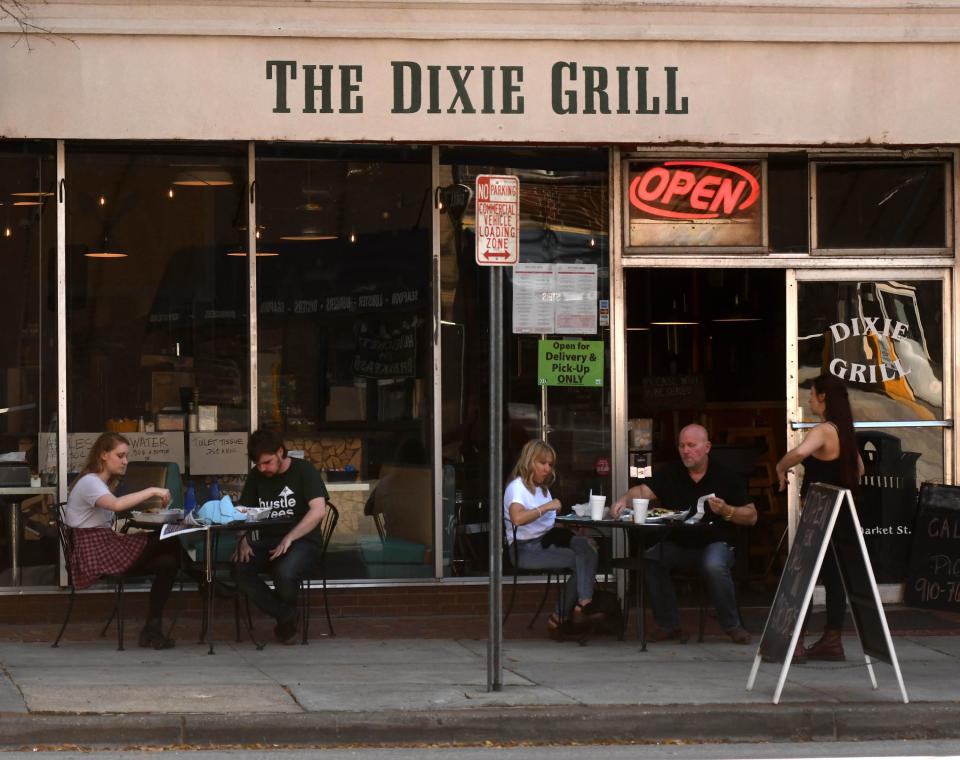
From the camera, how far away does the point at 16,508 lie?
439 inches

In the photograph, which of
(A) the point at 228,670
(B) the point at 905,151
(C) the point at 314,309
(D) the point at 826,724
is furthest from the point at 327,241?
(D) the point at 826,724

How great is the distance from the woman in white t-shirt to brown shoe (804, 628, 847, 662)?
5.23 ft

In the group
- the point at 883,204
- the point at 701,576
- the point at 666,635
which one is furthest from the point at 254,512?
the point at 883,204

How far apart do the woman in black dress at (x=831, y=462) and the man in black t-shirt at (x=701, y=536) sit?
71 cm

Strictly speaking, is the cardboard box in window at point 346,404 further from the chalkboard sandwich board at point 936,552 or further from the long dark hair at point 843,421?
the chalkboard sandwich board at point 936,552

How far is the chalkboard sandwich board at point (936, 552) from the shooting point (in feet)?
37.1

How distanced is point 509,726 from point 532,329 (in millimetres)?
4307

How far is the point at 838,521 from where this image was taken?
888 cm

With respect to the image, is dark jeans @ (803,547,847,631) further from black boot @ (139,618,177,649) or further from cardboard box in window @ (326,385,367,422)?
black boot @ (139,618,177,649)

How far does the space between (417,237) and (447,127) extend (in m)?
0.93

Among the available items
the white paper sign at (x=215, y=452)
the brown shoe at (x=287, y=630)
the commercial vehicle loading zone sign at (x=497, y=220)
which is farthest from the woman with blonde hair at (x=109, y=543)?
the commercial vehicle loading zone sign at (x=497, y=220)

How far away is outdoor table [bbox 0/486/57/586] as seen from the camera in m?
11.1

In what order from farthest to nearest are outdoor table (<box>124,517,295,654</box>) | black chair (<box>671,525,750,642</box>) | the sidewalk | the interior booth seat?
the interior booth seat → black chair (<box>671,525,750,642</box>) → outdoor table (<box>124,517,295,654</box>) → the sidewalk

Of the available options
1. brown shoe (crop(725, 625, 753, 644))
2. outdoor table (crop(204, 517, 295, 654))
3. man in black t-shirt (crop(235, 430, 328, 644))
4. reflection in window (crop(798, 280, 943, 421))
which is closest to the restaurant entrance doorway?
reflection in window (crop(798, 280, 943, 421))
